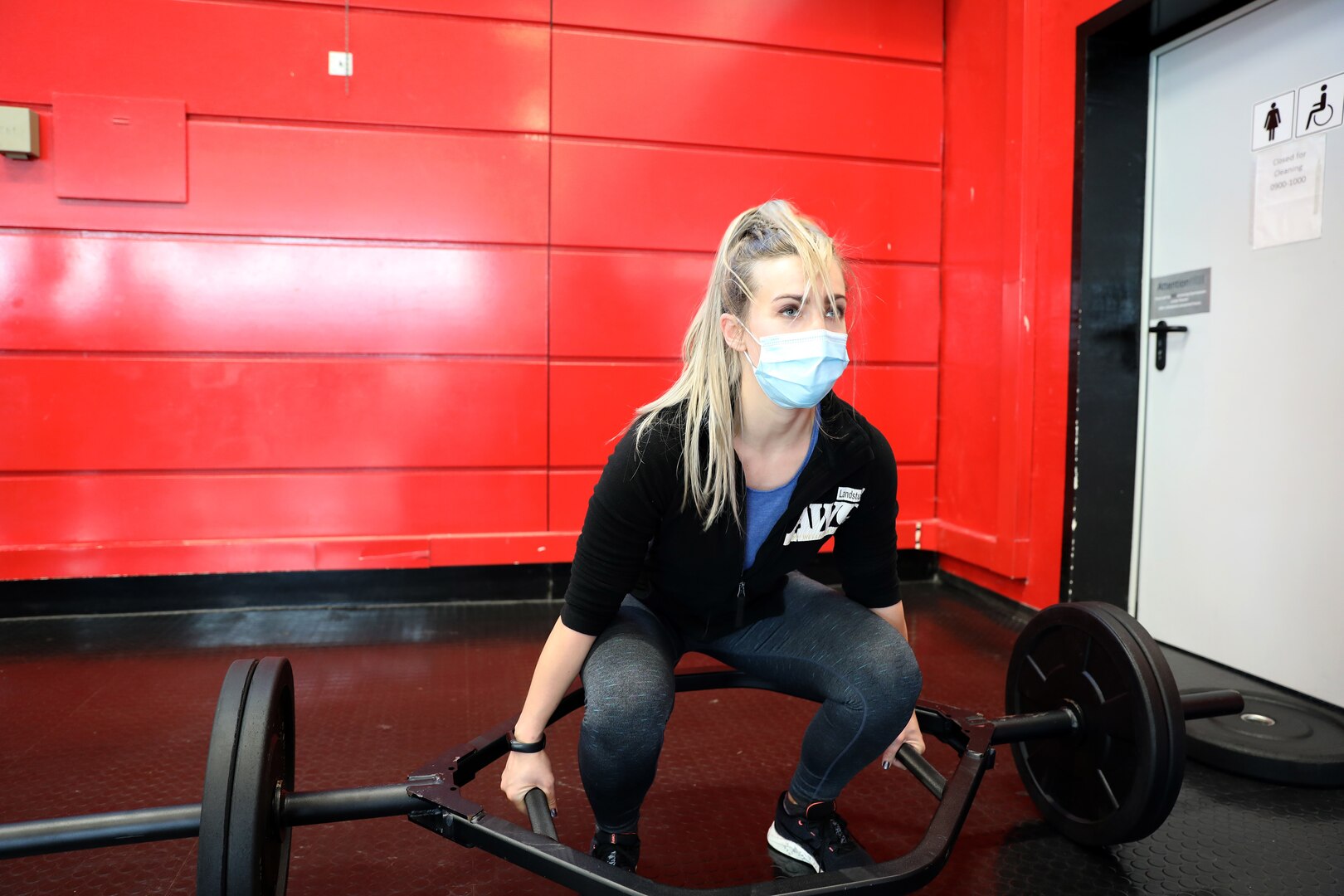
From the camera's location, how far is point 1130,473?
2.64 meters

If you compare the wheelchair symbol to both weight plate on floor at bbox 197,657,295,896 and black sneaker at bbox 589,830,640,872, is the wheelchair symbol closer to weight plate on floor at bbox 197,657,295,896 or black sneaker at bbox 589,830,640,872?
black sneaker at bbox 589,830,640,872

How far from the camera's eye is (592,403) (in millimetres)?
3109

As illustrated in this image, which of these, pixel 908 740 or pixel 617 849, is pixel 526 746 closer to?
pixel 617 849

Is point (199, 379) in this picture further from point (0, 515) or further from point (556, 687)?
point (556, 687)

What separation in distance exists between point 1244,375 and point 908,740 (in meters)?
1.60

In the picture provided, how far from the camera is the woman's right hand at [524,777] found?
3.92 feet

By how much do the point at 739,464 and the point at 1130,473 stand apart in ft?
6.10

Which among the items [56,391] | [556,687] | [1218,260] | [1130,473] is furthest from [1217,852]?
[56,391]

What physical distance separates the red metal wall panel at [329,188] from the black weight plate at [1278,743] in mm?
2470

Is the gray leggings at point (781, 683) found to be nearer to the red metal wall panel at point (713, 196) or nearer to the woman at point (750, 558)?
the woman at point (750, 558)

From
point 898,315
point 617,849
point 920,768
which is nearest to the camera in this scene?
point 617,849

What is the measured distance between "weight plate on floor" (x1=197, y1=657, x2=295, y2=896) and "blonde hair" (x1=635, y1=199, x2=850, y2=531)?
0.63 m

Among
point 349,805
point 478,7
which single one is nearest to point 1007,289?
Answer: point 478,7

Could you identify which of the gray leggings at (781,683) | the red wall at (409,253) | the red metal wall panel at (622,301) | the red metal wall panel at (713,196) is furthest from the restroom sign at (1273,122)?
the gray leggings at (781,683)
